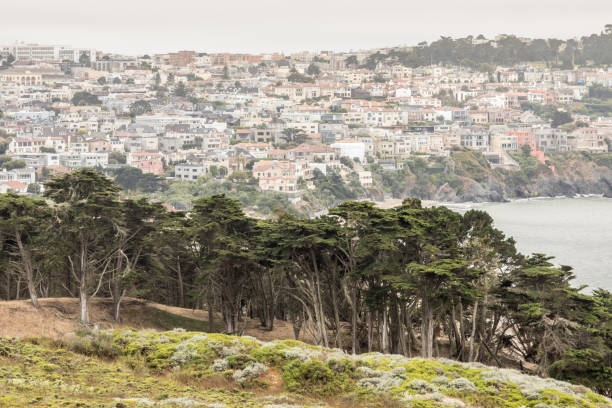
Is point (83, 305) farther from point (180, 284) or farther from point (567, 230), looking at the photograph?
point (567, 230)

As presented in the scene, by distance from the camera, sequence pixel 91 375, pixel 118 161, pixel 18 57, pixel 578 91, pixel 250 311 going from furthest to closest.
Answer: pixel 18 57 < pixel 578 91 < pixel 118 161 < pixel 250 311 < pixel 91 375

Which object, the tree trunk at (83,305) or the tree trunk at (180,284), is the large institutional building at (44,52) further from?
the tree trunk at (83,305)

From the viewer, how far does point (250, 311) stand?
24.5m

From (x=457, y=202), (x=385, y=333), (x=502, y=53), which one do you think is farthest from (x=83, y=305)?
(x=502, y=53)

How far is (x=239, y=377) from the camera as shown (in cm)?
1180

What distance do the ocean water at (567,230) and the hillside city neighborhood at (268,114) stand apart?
45.3 feet

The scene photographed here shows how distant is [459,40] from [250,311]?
159 m

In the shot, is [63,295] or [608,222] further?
[608,222]

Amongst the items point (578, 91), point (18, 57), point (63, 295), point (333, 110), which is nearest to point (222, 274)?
point (63, 295)

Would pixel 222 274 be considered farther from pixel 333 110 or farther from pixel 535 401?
pixel 333 110

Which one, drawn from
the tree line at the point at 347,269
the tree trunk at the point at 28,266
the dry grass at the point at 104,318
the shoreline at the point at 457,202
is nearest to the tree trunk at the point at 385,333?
the tree line at the point at 347,269

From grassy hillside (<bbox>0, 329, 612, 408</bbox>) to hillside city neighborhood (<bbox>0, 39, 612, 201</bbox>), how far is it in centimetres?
6415

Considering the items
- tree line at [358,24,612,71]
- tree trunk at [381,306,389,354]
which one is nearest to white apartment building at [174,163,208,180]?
tree trunk at [381,306,389,354]

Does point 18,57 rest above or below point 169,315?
above
